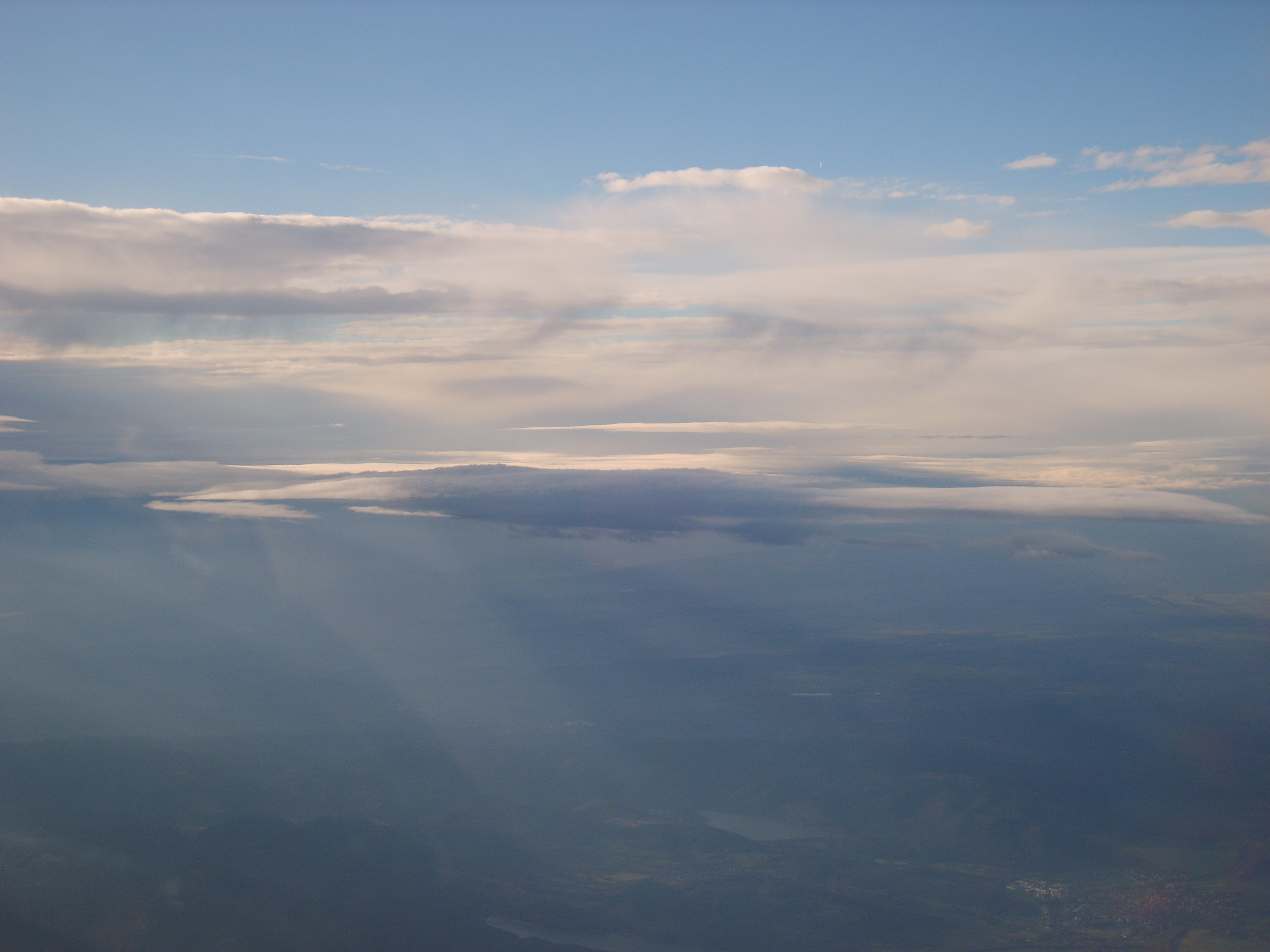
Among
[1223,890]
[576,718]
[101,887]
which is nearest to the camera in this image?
[101,887]

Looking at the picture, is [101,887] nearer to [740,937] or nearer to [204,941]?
[204,941]

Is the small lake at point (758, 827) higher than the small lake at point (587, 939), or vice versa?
the small lake at point (587, 939)

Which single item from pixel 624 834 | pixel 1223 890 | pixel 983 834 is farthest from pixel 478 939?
pixel 1223 890

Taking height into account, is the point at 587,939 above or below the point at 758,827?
above

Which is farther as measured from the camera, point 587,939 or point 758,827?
point 758,827
